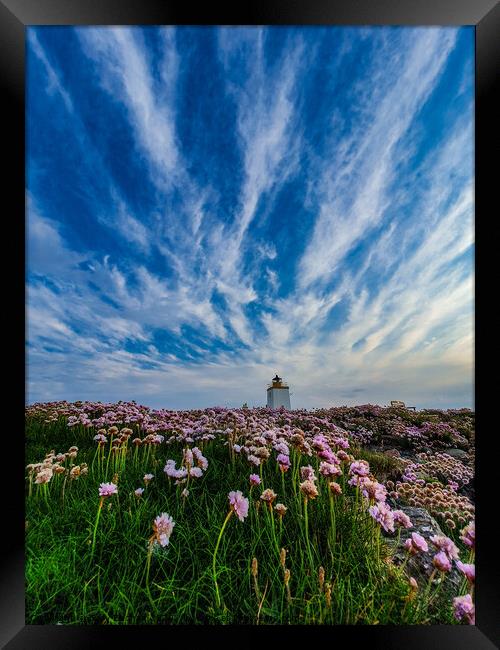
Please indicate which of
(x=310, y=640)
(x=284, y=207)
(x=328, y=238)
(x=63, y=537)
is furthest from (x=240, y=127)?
(x=310, y=640)

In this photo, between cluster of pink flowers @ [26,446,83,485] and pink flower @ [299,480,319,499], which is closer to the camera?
pink flower @ [299,480,319,499]

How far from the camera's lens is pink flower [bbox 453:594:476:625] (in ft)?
4.36

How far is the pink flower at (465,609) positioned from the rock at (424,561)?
8 cm

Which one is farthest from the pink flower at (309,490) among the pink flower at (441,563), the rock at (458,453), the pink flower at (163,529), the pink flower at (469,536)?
the rock at (458,453)

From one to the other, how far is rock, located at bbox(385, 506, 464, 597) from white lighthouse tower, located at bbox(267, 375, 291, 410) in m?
0.88

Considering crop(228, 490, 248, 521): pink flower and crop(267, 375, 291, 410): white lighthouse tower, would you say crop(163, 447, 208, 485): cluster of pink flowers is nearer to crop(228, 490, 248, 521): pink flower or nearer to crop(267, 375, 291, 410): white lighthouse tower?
crop(228, 490, 248, 521): pink flower

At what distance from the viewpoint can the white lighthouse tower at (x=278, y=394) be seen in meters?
1.87

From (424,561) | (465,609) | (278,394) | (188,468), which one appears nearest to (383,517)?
(424,561)

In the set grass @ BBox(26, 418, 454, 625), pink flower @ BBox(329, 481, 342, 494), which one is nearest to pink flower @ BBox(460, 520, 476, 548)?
grass @ BBox(26, 418, 454, 625)

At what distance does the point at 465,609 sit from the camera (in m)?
1.33

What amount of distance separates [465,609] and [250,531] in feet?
3.25

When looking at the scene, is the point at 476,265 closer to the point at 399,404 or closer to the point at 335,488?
the point at 399,404

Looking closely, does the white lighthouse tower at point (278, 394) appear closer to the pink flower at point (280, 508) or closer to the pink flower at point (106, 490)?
the pink flower at point (280, 508)
